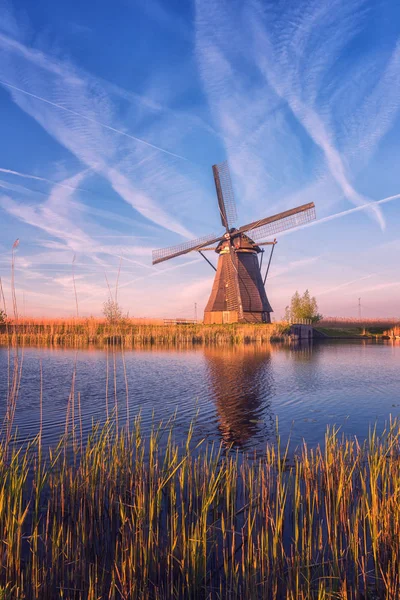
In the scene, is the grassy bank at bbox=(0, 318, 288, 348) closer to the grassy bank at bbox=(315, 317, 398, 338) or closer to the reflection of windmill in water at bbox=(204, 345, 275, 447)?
→ the reflection of windmill in water at bbox=(204, 345, 275, 447)

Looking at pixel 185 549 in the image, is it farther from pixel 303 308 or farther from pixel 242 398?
pixel 303 308

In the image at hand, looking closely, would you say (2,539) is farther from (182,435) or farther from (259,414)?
(259,414)

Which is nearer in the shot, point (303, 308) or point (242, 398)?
point (242, 398)

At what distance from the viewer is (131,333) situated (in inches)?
1320

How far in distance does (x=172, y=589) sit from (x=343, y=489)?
2.40 metres

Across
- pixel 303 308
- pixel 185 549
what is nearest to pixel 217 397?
pixel 185 549

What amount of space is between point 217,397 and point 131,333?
73.5ft

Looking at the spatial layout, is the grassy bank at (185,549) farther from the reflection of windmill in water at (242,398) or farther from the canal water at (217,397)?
the reflection of windmill in water at (242,398)

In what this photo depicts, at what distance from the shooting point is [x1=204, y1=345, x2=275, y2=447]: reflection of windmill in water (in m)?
8.21

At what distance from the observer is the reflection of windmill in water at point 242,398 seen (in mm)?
8211

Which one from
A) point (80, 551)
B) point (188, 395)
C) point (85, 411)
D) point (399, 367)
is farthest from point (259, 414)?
point (399, 367)

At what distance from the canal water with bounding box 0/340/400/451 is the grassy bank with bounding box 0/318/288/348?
39.8 ft

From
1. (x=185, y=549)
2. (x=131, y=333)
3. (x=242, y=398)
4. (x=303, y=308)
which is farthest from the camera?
(x=303, y=308)

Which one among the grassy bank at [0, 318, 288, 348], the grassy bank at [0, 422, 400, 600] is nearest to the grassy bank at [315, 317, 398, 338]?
the grassy bank at [0, 318, 288, 348]
